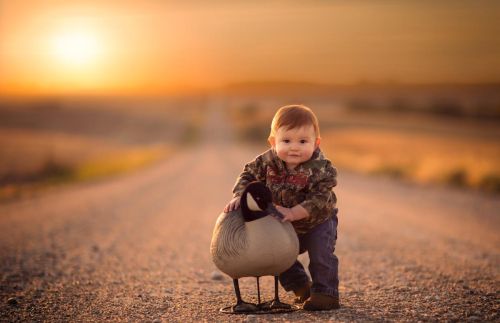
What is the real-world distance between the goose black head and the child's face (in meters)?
0.32

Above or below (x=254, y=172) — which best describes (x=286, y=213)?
below

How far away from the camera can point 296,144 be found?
3.26 m

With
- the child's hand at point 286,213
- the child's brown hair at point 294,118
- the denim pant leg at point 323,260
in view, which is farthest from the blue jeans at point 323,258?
the child's brown hair at point 294,118

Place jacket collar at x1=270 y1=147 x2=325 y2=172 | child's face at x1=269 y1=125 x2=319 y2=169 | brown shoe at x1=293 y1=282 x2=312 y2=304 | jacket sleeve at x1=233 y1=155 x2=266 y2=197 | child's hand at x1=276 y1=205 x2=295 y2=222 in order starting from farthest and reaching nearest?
brown shoe at x1=293 y1=282 x2=312 y2=304 → jacket sleeve at x1=233 y1=155 x2=266 y2=197 → jacket collar at x1=270 y1=147 x2=325 y2=172 → child's face at x1=269 y1=125 x2=319 y2=169 → child's hand at x1=276 y1=205 x2=295 y2=222

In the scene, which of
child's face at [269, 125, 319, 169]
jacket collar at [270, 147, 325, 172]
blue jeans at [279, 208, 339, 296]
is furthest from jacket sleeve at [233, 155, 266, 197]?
blue jeans at [279, 208, 339, 296]

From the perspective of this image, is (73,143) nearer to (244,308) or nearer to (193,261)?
(193,261)

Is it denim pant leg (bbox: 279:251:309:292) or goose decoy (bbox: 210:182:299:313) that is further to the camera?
denim pant leg (bbox: 279:251:309:292)

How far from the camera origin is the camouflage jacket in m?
3.29

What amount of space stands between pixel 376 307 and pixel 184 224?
534 cm

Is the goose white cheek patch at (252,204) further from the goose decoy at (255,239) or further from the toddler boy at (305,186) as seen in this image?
the toddler boy at (305,186)

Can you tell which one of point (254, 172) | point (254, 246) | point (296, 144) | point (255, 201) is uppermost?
point (296, 144)

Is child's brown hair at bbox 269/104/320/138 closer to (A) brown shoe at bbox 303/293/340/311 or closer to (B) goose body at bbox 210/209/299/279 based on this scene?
(B) goose body at bbox 210/209/299/279

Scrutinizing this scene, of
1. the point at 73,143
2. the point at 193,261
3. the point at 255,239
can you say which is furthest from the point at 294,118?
the point at 73,143

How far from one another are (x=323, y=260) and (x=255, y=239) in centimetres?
66
